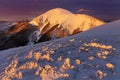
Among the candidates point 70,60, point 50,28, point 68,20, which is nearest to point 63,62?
point 70,60

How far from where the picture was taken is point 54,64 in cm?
364

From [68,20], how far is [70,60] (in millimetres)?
5504

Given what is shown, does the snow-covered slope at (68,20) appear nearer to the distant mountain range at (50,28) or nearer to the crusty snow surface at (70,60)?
the distant mountain range at (50,28)

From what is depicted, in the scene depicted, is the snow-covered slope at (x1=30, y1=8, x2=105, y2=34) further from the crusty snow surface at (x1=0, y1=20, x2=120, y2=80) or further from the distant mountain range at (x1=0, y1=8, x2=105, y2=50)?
the crusty snow surface at (x1=0, y1=20, x2=120, y2=80)

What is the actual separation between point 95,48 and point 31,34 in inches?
217

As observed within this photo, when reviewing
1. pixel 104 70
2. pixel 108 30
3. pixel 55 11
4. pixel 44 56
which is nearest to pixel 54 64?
pixel 44 56

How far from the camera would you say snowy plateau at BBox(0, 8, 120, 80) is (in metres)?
3.49

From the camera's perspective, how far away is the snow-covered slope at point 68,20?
8898mm

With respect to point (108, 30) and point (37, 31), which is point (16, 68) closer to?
point (108, 30)

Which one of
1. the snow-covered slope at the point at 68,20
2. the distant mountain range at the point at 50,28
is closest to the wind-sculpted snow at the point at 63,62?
the distant mountain range at the point at 50,28

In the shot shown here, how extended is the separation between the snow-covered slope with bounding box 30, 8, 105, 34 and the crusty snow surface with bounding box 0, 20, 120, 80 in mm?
4501

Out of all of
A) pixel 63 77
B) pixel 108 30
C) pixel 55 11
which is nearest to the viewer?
pixel 63 77

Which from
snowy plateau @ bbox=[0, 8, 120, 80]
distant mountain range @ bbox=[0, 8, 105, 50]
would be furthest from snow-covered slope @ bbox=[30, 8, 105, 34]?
snowy plateau @ bbox=[0, 8, 120, 80]

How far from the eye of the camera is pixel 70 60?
3.72 metres
